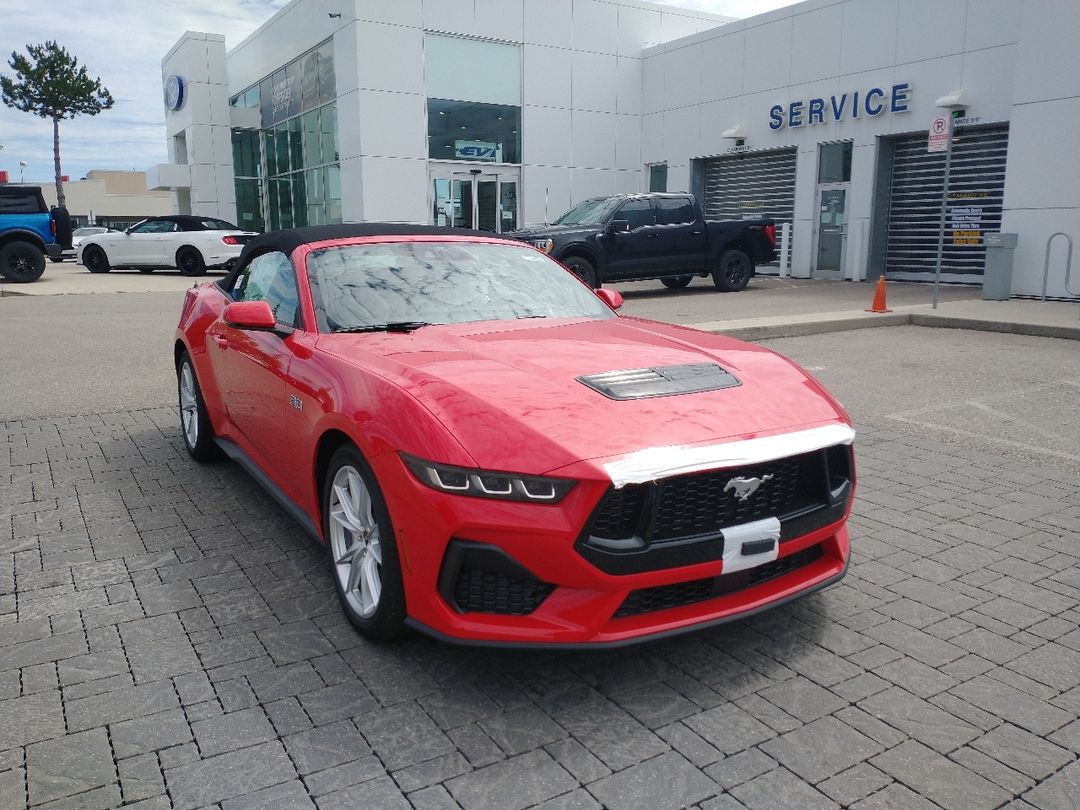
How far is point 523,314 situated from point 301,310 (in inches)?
40.9

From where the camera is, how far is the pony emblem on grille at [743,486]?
2.86 m

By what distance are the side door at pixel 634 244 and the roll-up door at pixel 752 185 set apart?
5602mm

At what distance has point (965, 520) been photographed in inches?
183

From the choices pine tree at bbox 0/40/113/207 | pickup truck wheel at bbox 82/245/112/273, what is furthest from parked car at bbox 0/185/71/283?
pine tree at bbox 0/40/113/207

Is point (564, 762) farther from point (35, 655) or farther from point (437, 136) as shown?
point (437, 136)

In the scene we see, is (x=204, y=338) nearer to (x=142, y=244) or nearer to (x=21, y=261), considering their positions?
(x=21, y=261)

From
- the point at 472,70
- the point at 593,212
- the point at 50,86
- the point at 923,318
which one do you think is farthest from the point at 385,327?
the point at 50,86

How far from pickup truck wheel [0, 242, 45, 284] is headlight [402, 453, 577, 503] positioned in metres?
20.7

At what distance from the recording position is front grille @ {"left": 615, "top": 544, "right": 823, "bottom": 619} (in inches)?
110

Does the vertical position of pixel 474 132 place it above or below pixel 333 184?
above

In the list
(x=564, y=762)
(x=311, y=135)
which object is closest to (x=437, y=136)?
(x=311, y=135)

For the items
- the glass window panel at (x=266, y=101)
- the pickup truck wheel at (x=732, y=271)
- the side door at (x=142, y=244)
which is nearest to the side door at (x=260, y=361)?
the pickup truck wheel at (x=732, y=271)

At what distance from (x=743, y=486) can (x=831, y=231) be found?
20142 mm

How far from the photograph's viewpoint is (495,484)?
8.95ft
